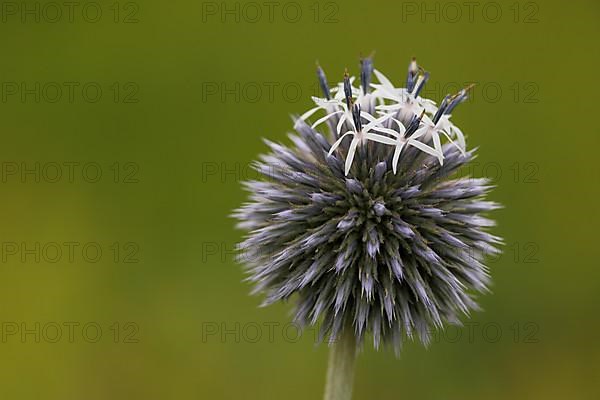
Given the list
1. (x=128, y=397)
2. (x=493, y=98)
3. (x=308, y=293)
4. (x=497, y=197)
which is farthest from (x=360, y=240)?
(x=493, y=98)

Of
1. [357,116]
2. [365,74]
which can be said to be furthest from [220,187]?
[357,116]

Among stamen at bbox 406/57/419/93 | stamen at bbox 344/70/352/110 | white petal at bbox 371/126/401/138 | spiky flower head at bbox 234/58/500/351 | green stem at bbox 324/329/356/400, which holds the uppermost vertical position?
stamen at bbox 406/57/419/93

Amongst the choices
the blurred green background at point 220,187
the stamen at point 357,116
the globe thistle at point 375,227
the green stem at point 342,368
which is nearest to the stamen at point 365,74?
the globe thistle at point 375,227

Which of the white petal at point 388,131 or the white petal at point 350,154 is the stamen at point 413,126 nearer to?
the white petal at point 388,131

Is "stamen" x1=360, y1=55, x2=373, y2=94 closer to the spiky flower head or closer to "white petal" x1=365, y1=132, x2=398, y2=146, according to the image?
the spiky flower head

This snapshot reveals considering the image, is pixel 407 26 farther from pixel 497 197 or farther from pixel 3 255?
pixel 3 255

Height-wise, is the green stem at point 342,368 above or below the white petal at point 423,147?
below

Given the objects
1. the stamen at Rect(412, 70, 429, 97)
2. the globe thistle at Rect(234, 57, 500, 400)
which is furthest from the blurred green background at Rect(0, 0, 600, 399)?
the stamen at Rect(412, 70, 429, 97)

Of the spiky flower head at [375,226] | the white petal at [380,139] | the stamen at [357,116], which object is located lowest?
the spiky flower head at [375,226]
